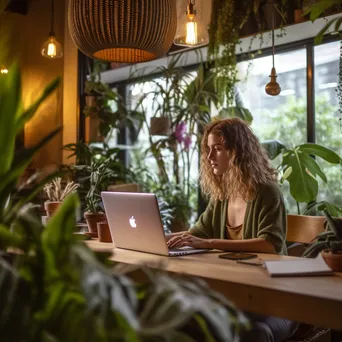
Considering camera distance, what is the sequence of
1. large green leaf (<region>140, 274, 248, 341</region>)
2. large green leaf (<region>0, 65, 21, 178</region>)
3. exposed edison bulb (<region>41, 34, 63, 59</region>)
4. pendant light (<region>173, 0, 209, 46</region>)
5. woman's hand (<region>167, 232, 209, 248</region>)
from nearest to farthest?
1. large green leaf (<region>140, 274, 248, 341</region>)
2. large green leaf (<region>0, 65, 21, 178</region>)
3. woman's hand (<region>167, 232, 209, 248</region>)
4. pendant light (<region>173, 0, 209, 46</region>)
5. exposed edison bulb (<region>41, 34, 63, 59</region>)

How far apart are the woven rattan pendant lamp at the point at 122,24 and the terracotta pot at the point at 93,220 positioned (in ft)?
2.66

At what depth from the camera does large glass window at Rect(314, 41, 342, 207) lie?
12.8ft

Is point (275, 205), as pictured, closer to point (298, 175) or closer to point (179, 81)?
point (298, 175)

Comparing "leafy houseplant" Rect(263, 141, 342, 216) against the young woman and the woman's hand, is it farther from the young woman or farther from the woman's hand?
the woman's hand

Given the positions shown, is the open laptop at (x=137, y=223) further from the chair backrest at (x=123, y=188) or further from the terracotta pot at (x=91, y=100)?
the terracotta pot at (x=91, y=100)

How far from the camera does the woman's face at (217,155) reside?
2686 millimetres

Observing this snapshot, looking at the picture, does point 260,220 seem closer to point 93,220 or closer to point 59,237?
point 93,220

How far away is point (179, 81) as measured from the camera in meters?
4.47

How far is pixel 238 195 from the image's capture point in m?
2.70

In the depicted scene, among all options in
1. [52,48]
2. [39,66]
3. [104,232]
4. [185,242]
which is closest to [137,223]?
[185,242]

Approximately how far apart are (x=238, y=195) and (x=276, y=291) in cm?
125

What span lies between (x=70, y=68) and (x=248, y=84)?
190 centimetres

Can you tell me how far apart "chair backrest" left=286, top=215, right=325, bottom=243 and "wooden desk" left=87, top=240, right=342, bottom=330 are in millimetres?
862

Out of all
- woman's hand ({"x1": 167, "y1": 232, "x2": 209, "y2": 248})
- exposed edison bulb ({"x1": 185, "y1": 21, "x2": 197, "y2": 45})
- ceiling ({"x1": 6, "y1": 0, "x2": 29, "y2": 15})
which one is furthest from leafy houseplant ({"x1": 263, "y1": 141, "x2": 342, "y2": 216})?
ceiling ({"x1": 6, "y1": 0, "x2": 29, "y2": 15})
